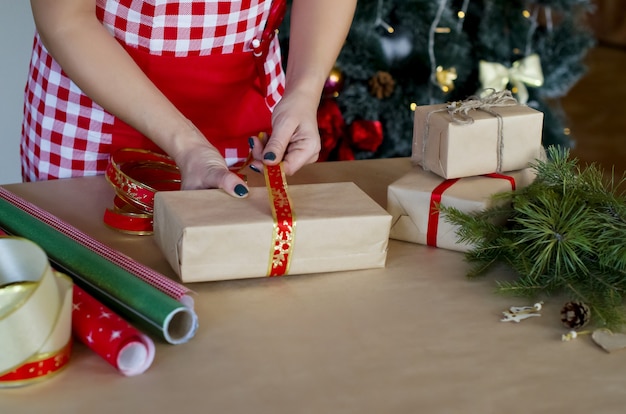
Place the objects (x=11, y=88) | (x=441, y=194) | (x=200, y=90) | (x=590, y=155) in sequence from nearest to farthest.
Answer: (x=441, y=194)
(x=200, y=90)
(x=11, y=88)
(x=590, y=155)

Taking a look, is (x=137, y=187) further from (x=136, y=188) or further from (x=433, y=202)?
(x=433, y=202)

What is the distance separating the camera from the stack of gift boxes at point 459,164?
1.11m

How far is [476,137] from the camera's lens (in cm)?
112

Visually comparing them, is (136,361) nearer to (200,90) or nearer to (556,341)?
(556,341)

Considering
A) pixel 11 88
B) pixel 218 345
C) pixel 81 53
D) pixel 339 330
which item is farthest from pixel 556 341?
pixel 11 88

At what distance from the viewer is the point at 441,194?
1.11 m

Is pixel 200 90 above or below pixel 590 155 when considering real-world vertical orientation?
above

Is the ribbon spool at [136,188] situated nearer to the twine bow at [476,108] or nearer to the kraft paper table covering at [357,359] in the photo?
the kraft paper table covering at [357,359]

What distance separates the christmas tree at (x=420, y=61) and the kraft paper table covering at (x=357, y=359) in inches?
58.9

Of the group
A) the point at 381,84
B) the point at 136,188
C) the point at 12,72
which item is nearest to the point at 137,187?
the point at 136,188

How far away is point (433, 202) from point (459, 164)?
62 mm

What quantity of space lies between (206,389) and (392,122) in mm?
1865

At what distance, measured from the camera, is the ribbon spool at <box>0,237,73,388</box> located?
0.75 meters

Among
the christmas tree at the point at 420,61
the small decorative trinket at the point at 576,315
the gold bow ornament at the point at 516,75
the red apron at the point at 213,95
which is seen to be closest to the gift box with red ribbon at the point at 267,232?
the small decorative trinket at the point at 576,315
